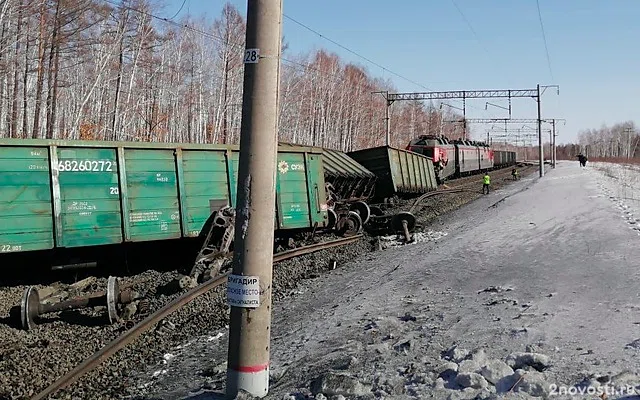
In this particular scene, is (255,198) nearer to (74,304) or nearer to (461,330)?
(461,330)

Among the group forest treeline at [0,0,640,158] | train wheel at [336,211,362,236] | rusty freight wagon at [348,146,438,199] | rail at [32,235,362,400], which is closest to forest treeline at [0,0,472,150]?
forest treeline at [0,0,640,158]

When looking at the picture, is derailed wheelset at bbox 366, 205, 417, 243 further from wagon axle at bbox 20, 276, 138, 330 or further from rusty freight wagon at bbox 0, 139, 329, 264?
wagon axle at bbox 20, 276, 138, 330

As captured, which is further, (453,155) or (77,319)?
(453,155)

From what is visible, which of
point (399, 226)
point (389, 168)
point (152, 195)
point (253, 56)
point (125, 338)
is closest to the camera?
point (253, 56)

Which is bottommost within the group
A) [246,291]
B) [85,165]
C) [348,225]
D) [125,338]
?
[125,338]

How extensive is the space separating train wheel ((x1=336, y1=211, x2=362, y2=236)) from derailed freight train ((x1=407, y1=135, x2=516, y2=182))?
1921 centimetres

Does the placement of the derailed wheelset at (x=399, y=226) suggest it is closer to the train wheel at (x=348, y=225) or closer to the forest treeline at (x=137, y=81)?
the train wheel at (x=348, y=225)

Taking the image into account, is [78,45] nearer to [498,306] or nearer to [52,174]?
[52,174]

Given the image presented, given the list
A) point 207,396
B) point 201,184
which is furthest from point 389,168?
point 207,396

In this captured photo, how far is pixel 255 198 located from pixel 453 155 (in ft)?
120

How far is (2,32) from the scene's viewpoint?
25.2 meters

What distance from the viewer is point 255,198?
397 cm

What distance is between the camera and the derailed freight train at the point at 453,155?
34.2 metres

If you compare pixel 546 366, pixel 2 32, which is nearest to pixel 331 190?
pixel 546 366
